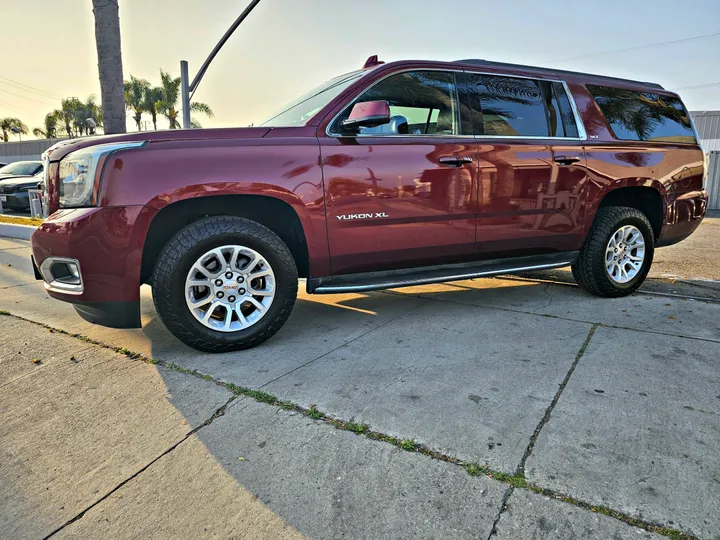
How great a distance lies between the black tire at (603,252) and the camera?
162 inches

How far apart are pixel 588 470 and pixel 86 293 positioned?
8.84ft

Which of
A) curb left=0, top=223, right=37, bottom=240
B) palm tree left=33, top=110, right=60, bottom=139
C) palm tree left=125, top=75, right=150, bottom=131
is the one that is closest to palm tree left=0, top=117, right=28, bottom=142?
palm tree left=33, top=110, right=60, bottom=139

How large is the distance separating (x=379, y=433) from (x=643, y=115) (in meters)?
4.00

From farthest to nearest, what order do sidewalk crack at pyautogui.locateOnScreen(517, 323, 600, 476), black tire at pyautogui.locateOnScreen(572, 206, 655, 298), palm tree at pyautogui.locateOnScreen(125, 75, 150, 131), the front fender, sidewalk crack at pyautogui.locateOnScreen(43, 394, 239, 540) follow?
palm tree at pyautogui.locateOnScreen(125, 75, 150, 131)
black tire at pyautogui.locateOnScreen(572, 206, 655, 298)
the front fender
sidewalk crack at pyautogui.locateOnScreen(517, 323, 600, 476)
sidewalk crack at pyautogui.locateOnScreen(43, 394, 239, 540)

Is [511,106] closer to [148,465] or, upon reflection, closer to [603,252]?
[603,252]

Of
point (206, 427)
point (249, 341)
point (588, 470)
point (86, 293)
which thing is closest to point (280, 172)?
point (249, 341)

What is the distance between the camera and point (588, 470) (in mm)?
1810

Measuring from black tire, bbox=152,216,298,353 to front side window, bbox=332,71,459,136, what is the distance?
42.8 inches

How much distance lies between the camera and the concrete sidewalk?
1.62m

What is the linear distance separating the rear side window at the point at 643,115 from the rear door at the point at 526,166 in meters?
0.45

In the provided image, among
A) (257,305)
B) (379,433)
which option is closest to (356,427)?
(379,433)

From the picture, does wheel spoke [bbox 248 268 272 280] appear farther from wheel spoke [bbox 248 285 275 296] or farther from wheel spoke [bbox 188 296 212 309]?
wheel spoke [bbox 188 296 212 309]

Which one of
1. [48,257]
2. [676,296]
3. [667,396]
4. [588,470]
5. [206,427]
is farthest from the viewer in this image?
[676,296]

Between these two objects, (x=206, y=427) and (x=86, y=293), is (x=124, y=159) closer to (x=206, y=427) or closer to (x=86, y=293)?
(x=86, y=293)
